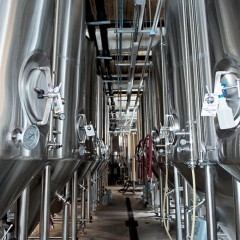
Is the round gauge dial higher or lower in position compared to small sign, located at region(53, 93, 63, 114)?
lower

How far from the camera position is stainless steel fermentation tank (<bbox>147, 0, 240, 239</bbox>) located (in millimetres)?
1170

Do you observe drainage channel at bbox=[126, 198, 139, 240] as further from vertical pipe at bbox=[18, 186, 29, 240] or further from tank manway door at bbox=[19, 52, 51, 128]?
tank manway door at bbox=[19, 52, 51, 128]

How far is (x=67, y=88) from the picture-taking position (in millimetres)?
2029

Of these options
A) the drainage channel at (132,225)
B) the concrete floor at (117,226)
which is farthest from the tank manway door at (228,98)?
the drainage channel at (132,225)

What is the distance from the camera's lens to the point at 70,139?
201 cm

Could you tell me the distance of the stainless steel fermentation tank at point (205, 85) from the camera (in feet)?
3.84

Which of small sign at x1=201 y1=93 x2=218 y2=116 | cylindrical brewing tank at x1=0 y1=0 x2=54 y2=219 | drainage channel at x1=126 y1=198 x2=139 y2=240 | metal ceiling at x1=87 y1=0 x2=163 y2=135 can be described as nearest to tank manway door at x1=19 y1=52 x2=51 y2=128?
cylindrical brewing tank at x1=0 y1=0 x2=54 y2=219

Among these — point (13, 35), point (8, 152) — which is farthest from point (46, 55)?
point (8, 152)

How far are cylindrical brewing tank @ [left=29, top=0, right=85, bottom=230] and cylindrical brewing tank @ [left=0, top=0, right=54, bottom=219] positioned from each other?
58 centimetres

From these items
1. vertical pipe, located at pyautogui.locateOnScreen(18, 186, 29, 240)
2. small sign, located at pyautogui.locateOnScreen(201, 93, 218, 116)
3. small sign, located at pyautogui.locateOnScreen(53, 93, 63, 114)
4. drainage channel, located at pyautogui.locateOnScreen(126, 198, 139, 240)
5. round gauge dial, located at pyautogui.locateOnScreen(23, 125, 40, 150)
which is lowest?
drainage channel, located at pyautogui.locateOnScreen(126, 198, 139, 240)

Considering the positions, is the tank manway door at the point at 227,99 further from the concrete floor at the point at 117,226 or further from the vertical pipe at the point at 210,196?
the concrete floor at the point at 117,226

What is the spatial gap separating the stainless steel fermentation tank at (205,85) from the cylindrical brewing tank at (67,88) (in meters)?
0.78

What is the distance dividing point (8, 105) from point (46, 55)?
494mm

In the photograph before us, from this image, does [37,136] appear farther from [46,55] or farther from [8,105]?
[46,55]
